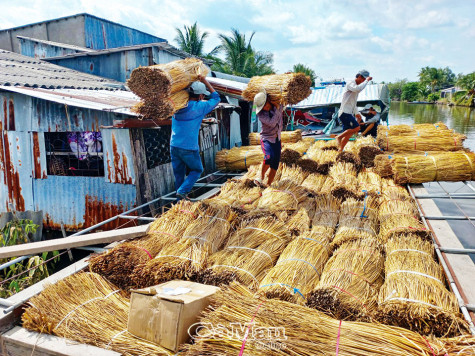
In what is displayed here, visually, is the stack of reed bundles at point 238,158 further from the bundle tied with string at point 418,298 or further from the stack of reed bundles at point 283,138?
the bundle tied with string at point 418,298

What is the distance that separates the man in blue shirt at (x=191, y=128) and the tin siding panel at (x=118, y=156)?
93 centimetres

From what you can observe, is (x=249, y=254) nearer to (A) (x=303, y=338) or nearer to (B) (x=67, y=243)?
(A) (x=303, y=338)

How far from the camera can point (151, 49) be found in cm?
1068

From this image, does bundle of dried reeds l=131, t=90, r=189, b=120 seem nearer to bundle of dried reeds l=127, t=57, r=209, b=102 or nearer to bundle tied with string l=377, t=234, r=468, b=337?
bundle of dried reeds l=127, t=57, r=209, b=102

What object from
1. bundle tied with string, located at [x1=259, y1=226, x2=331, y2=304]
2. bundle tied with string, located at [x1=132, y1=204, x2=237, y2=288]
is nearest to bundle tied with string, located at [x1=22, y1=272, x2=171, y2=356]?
bundle tied with string, located at [x1=132, y1=204, x2=237, y2=288]

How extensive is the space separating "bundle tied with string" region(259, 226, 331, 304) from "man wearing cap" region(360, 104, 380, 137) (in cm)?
924

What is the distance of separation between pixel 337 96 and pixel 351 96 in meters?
7.50

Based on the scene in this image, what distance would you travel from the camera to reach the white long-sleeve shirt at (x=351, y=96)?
278 inches

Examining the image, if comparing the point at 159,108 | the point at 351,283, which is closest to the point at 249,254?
the point at 351,283

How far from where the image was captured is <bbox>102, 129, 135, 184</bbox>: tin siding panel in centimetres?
618

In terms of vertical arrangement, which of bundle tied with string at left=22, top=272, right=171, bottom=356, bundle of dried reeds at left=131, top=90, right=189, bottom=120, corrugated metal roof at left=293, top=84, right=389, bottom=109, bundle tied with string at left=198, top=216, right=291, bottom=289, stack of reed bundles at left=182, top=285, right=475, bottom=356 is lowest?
bundle tied with string at left=22, top=272, right=171, bottom=356

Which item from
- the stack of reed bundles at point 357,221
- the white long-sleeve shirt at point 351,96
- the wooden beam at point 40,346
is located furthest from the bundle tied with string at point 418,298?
the white long-sleeve shirt at point 351,96

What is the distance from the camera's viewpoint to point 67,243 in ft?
13.0

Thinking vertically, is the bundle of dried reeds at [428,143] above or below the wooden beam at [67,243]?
above
